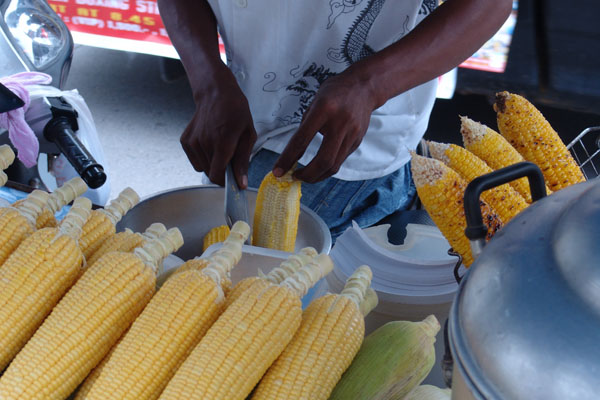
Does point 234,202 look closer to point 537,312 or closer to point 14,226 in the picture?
point 14,226

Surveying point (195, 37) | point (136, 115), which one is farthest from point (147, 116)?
point (195, 37)

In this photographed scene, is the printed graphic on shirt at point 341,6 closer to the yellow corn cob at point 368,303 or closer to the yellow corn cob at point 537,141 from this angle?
the yellow corn cob at point 537,141

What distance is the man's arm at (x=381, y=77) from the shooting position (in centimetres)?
117

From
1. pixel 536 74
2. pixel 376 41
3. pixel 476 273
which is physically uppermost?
pixel 476 273

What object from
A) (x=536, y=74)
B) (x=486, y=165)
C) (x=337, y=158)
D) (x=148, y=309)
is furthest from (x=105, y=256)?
(x=536, y=74)

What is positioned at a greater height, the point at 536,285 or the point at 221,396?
the point at 536,285

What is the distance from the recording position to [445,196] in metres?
1.07

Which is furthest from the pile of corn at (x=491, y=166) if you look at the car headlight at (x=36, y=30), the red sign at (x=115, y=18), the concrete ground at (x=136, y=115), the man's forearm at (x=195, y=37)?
the red sign at (x=115, y=18)

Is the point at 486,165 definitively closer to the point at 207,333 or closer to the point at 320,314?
the point at 320,314

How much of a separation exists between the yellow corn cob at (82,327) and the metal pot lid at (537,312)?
479 millimetres

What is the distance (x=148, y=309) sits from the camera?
82 cm

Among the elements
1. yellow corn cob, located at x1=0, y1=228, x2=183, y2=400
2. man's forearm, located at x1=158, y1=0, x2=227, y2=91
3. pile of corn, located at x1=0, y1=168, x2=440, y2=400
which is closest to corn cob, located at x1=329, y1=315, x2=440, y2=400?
pile of corn, located at x1=0, y1=168, x2=440, y2=400

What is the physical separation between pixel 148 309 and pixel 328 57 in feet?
3.16

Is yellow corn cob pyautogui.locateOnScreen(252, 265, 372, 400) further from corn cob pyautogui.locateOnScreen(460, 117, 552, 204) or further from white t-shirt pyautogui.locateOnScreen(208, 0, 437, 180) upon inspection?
white t-shirt pyautogui.locateOnScreen(208, 0, 437, 180)
